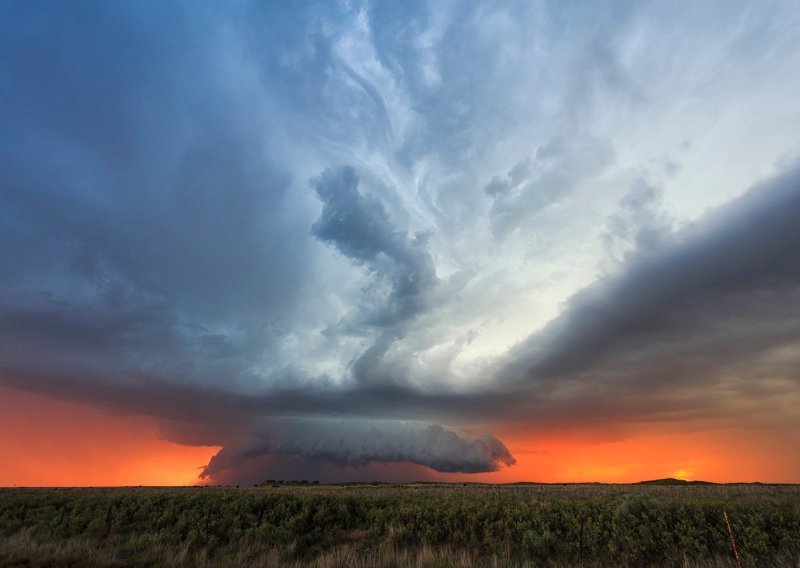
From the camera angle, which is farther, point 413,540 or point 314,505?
point 314,505

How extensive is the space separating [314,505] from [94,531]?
Result: 482 inches

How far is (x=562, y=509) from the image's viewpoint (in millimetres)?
22609

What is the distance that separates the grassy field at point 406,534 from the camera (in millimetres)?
15961

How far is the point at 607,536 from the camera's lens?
18406 millimetres

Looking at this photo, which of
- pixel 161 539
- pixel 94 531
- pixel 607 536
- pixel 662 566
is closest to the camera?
pixel 662 566

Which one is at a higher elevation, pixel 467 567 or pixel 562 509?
pixel 562 509

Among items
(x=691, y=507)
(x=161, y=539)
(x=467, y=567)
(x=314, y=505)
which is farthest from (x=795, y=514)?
(x=161, y=539)

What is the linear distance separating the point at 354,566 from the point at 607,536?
11237 millimetres

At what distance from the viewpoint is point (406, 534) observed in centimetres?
2183

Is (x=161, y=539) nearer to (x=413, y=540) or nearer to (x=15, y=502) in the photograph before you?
(x=413, y=540)

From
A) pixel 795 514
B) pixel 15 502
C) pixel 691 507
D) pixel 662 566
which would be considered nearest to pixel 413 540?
pixel 662 566

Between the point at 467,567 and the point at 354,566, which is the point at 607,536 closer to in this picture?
the point at 467,567

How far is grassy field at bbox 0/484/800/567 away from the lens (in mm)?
15961

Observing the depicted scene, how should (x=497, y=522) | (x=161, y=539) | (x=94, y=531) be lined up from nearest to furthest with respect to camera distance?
(x=161, y=539) → (x=497, y=522) → (x=94, y=531)
